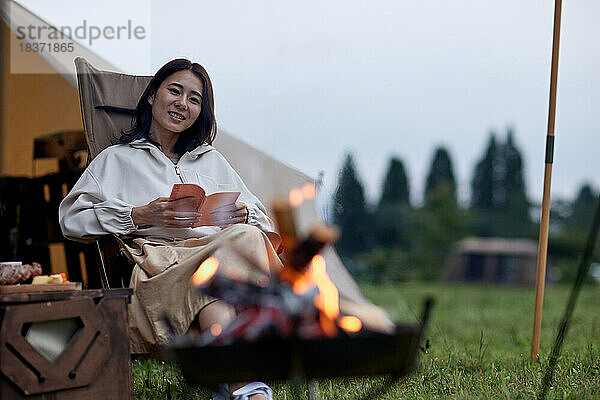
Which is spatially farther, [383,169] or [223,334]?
[383,169]

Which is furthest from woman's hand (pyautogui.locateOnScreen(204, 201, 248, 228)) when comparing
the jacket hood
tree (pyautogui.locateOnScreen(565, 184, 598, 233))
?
tree (pyautogui.locateOnScreen(565, 184, 598, 233))

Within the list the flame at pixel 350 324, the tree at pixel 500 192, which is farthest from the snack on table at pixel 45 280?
the tree at pixel 500 192

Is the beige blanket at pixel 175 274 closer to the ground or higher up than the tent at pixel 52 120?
closer to the ground

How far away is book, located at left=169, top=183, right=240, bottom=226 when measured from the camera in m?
1.70

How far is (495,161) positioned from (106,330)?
10.7 m

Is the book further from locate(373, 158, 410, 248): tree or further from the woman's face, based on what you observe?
locate(373, 158, 410, 248): tree

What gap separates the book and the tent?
0.36 meters

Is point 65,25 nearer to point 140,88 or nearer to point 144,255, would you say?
point 140,88

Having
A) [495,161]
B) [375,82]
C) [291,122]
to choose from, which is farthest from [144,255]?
[495,161]

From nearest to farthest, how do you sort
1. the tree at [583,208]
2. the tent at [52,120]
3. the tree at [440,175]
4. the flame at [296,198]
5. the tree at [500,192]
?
the flame at [296,198] → the tent at [52,120] → the tree at [583,208] → the tree at [440,175] → the tree at [500,192]

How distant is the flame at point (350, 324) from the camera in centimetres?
113

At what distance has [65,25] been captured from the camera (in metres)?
2.53

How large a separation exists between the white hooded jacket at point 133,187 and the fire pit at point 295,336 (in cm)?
66

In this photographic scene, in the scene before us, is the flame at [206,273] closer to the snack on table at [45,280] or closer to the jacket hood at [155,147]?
the snack on table at [45,280]
